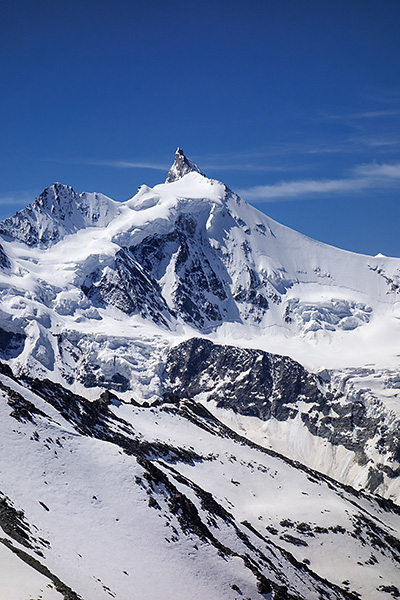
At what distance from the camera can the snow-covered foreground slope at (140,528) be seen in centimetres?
7919

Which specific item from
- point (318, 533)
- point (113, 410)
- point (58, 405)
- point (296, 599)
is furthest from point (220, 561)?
point (113, 410)

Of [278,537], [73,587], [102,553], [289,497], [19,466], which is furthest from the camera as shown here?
[289,497]

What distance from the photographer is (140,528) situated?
97.2m

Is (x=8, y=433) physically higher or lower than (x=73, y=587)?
higher

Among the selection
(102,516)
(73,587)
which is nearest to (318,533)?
(102,516)

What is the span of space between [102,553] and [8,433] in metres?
20.0

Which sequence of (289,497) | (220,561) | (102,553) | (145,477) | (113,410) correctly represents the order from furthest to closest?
(113,410), (289,497), (145,477), (220,561), (102,553)

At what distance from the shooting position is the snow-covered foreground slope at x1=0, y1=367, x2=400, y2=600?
260ft

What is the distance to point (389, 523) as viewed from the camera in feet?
655

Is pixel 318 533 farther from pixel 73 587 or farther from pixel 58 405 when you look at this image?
pixel 73 587

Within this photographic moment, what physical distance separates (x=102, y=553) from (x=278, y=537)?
7530cm

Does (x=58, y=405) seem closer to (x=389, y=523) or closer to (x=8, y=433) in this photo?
(x=8, y=433)

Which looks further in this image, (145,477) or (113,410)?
(113,410)

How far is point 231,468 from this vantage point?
596 ft
